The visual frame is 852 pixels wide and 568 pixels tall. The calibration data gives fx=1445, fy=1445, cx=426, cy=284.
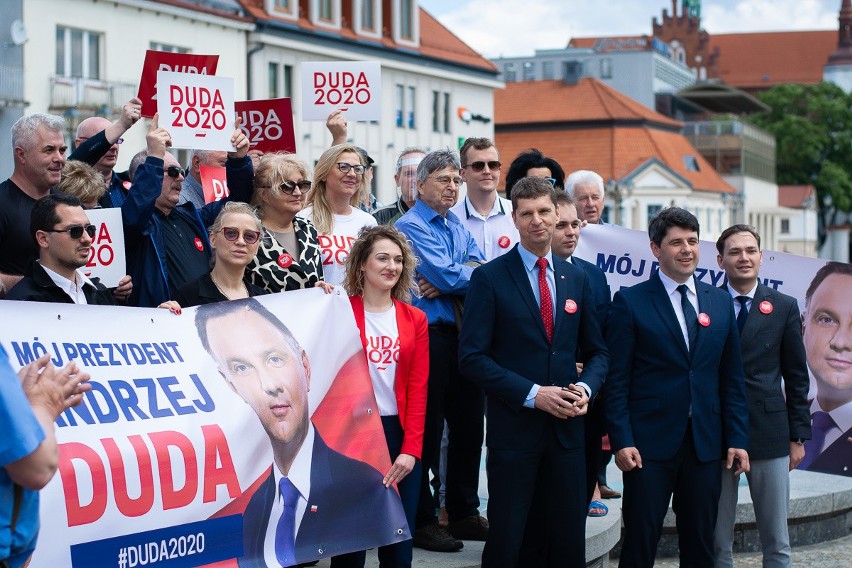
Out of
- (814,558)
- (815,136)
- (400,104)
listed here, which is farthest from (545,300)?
(815,136)

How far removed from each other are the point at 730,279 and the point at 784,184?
106m

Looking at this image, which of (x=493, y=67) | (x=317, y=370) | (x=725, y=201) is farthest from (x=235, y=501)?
(x=725, y=201)

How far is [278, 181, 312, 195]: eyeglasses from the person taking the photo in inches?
295

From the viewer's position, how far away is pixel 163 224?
25.3ft

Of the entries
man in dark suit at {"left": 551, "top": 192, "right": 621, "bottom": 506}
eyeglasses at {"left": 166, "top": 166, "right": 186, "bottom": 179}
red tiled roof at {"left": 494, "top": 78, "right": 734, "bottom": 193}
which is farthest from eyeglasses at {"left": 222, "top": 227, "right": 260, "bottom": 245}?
red tiled roof at {"left": 494, "top": 78, "right": 734, "bottom": 193}

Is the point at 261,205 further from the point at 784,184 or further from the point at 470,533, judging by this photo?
the point at 784,184

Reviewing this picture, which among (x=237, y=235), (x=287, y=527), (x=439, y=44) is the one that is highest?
(x=439, y=44)

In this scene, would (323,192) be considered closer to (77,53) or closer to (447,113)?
(77,53)

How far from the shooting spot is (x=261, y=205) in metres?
7.68

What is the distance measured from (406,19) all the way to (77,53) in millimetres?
19728

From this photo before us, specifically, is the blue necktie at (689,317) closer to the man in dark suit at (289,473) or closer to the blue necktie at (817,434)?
the man in dark suit at (289,473)

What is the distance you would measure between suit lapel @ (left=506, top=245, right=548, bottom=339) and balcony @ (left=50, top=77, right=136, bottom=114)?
1252 inches

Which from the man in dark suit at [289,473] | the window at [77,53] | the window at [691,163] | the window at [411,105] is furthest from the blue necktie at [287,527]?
the window at [691,163]

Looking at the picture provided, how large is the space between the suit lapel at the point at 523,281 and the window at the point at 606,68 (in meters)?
103
